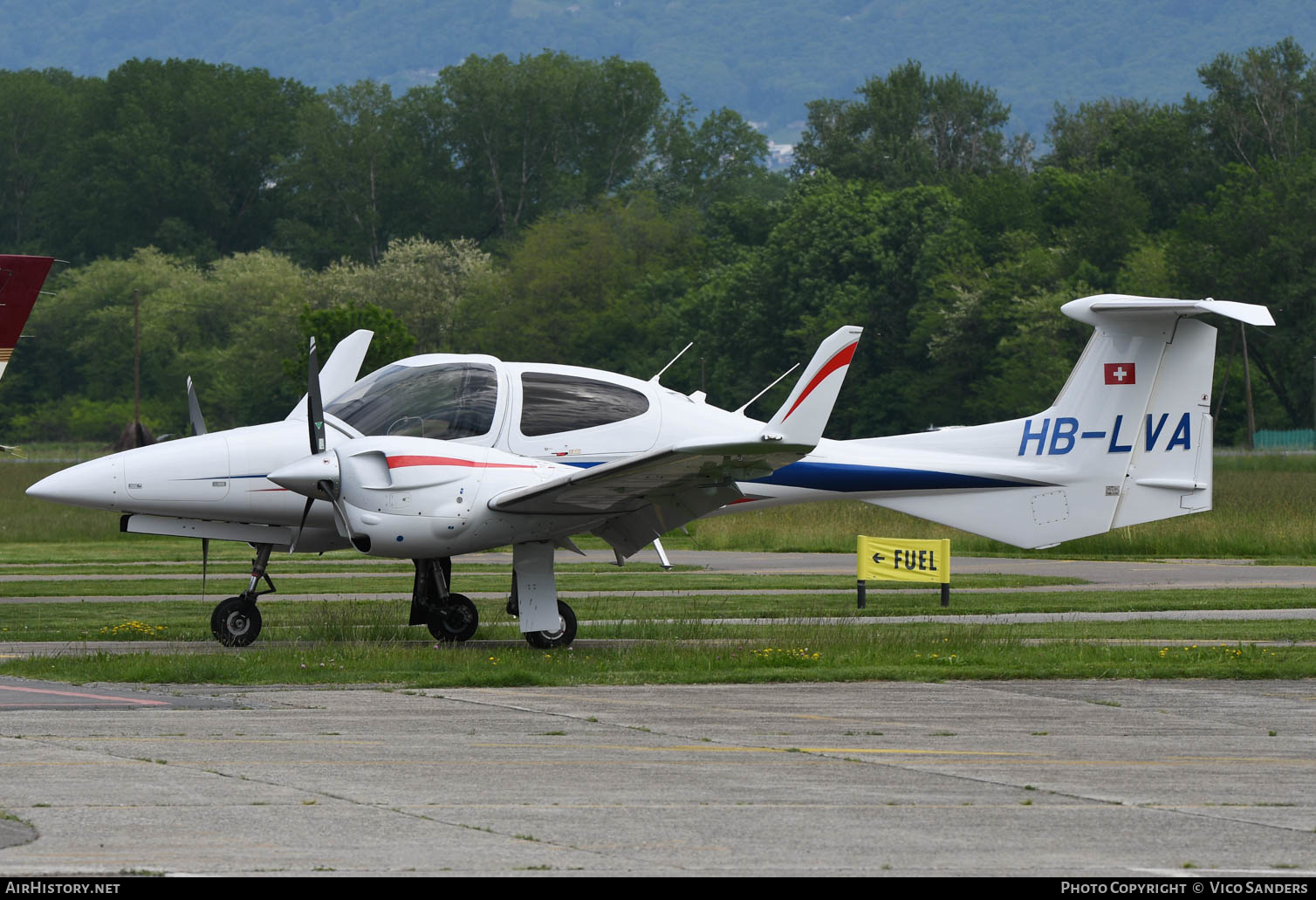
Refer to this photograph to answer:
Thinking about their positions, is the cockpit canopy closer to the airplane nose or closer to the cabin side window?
the cabin side window

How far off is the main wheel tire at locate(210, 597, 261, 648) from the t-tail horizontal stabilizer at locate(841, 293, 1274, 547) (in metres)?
7.43

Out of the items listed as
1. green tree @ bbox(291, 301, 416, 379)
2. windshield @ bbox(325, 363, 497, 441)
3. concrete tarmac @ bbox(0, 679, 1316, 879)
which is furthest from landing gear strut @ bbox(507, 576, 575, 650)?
green tree @ bbox(291, 301, 416, 379)

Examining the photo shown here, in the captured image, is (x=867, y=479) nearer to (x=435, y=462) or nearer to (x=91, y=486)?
(x=435, y=462)

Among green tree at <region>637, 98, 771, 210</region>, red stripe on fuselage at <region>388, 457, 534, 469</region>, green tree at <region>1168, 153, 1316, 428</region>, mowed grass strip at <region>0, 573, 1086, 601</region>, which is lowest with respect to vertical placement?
mowed grass strip at <region>0, 573, 1086, 601</region>

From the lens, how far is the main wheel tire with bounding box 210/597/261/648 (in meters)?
16.8

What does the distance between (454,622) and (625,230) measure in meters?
89.0

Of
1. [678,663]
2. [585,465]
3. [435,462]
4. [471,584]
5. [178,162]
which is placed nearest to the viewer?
[678,663]

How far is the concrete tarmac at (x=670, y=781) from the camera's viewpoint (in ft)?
24.8

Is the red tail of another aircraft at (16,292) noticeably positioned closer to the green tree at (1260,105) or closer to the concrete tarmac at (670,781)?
the concrete tarmac at (670,781)

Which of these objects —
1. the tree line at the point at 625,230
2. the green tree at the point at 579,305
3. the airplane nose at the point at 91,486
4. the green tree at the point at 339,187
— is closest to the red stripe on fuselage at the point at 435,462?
the airplane nose at the point at 91,486

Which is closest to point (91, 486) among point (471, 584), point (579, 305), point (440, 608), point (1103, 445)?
point (440, 608)

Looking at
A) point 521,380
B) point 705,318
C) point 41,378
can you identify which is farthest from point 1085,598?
point 41,378

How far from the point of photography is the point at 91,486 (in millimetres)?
16438

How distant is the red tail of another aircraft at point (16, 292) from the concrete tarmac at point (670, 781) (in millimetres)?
9889
